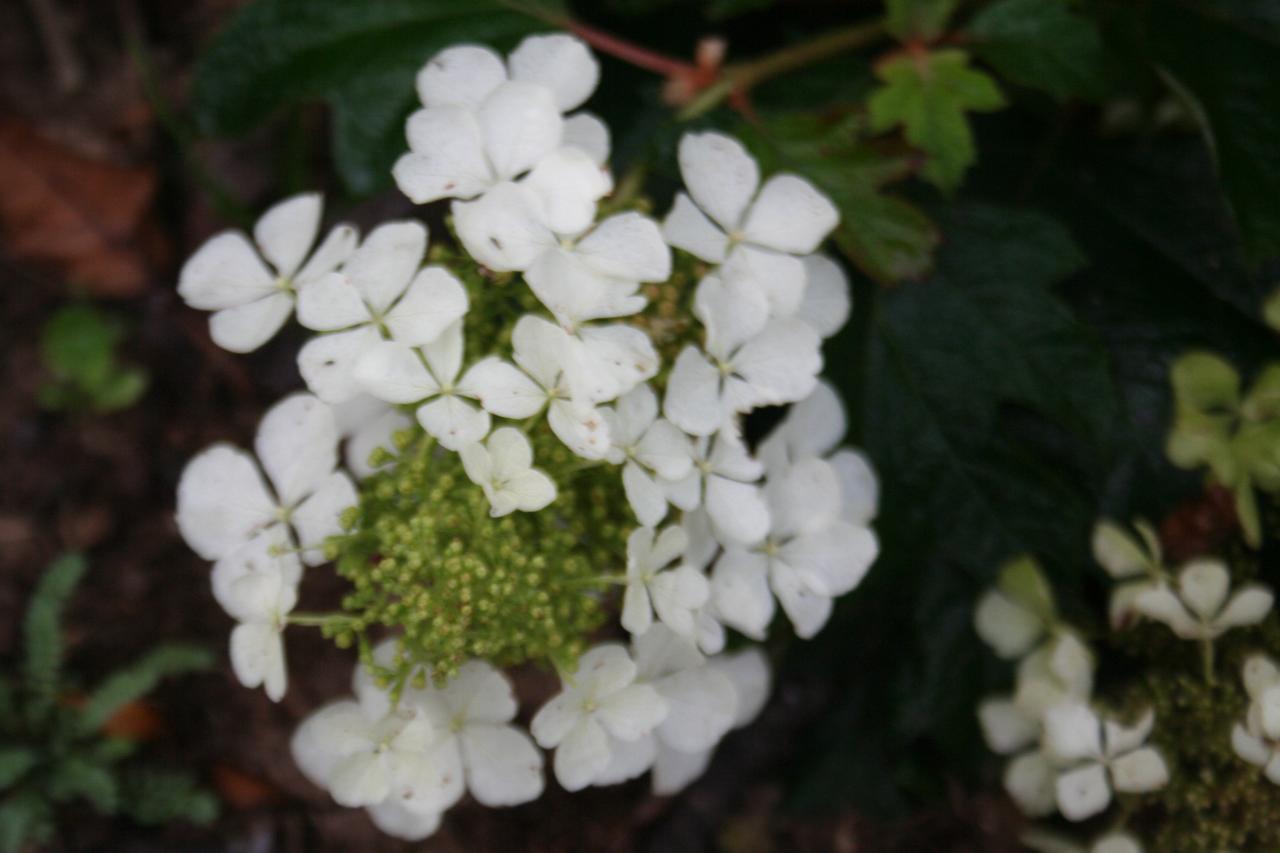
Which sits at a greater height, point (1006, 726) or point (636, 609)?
point (636, 609)

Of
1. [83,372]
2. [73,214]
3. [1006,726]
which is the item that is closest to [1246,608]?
[1006,726]

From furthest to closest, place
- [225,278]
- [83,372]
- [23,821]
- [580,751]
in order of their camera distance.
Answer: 1. [83,372]
2. [23,821]
3. [225,278]
4. [580,751]

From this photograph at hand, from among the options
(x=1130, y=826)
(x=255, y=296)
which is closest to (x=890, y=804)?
(x=1130, y=826)

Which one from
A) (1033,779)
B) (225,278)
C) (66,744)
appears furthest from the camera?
(66,744)

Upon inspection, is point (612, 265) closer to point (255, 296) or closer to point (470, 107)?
point (470, 107)

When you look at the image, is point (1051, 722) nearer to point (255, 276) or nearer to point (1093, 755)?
point (1093, 755)

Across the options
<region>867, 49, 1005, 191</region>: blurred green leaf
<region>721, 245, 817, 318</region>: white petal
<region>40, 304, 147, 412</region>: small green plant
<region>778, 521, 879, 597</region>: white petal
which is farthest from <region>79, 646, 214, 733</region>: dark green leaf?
<region>867, 49, 1005, 191</region>: blurred green leaf

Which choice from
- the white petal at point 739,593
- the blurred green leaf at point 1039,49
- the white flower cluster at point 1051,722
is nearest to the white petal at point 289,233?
the white petal at point 739,593

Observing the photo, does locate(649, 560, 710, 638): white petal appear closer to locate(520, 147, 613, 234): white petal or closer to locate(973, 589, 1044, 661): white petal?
locate(520, 147, 613, 234): white petal
